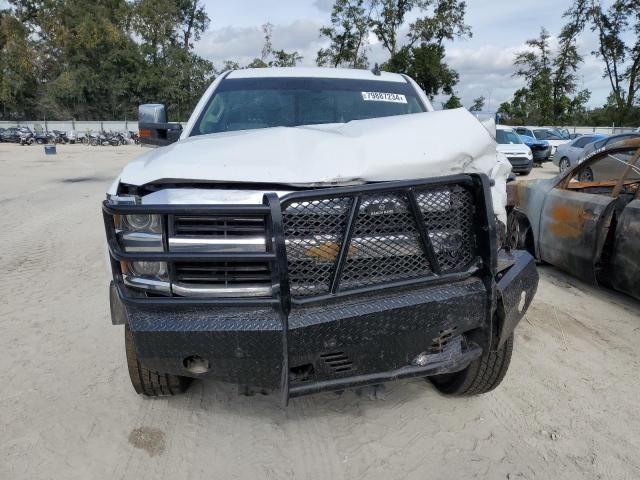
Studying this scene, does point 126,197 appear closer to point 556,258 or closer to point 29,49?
point 556,258

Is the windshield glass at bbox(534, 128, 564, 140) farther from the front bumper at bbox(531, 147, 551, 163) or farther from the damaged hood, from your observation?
the damaged hood

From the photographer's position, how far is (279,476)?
2.42m

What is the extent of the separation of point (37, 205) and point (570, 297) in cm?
951

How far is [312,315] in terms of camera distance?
7.13ft

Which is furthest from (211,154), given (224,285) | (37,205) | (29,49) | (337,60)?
(29,49)

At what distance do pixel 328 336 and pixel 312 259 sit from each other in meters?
0.34

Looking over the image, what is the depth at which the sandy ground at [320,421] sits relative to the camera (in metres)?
2.47

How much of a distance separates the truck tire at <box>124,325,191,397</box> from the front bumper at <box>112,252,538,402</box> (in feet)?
1.53

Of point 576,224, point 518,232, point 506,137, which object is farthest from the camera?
point 506,137

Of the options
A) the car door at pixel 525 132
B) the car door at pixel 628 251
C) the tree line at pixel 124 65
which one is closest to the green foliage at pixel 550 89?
the tree line at pixel 124 65

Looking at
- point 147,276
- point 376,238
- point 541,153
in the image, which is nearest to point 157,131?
point 147,276

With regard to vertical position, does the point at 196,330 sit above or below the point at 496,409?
above

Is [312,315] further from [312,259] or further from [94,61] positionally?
[94,61]

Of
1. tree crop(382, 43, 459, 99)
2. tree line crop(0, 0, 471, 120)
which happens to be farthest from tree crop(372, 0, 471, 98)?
tree line crop(0, 0, 471, 120)
